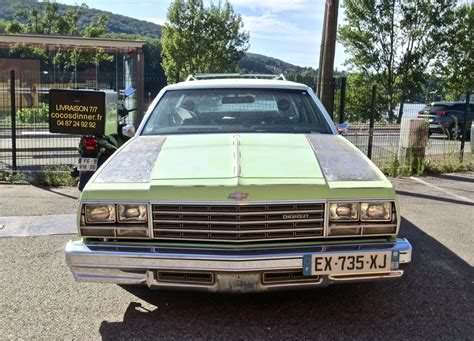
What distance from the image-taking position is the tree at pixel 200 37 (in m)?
31.9

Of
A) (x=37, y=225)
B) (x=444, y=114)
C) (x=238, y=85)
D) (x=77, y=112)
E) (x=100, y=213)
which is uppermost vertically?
(x=238, y=85)

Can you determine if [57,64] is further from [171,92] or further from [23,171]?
[171,92]

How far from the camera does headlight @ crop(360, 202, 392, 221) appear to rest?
332 cm

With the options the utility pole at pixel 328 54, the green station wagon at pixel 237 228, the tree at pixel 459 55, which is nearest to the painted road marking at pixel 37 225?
the green station wagon at pixel 237 228

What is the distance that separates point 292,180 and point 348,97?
28.9m

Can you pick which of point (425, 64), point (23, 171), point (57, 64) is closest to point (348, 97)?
point (425, 64)

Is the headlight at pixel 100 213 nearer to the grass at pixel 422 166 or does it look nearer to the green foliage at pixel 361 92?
the grass at pixel 422 166

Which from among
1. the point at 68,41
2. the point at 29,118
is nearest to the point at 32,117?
the point at 29,118

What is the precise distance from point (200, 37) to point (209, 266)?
30.6m

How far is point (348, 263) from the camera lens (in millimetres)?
3209

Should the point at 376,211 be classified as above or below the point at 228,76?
below

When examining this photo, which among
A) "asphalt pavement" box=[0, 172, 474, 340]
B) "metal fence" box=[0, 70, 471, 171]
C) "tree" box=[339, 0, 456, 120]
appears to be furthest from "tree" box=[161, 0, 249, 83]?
"asphalt pavement" box=[0, 172, 474, 340]

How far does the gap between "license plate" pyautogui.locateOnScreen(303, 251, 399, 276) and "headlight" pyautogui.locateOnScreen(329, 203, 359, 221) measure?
9.4 inches

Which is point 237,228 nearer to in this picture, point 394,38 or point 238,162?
point 238,162
